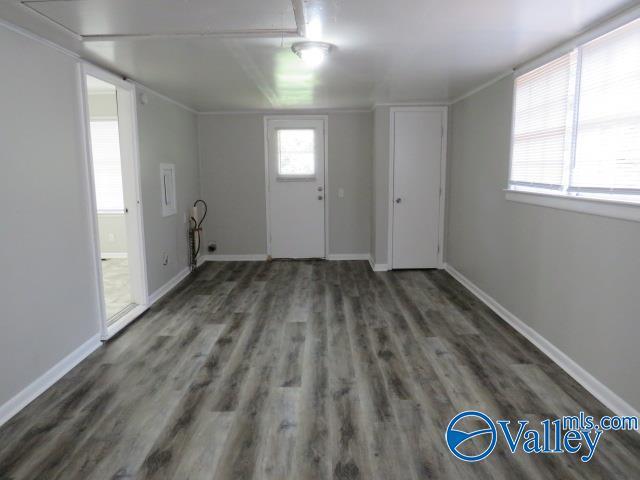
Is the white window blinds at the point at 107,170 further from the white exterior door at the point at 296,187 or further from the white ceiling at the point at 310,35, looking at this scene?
A: the white ceiling at the point at 310,35

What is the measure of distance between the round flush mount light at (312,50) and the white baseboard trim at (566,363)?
263 centimetres

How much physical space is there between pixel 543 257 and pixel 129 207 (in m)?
3.65

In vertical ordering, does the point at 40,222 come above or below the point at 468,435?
above

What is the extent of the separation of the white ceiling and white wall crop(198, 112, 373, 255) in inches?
75.9

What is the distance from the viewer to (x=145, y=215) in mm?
4379

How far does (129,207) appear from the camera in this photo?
4.19m

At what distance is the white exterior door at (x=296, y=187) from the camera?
6.34 m

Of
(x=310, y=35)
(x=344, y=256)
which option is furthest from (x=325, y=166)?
(x=310, y=35)

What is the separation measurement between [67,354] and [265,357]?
1366 millimetres

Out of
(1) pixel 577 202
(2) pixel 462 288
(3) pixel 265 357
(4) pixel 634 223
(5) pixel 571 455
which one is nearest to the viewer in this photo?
(5) pixel 571 455

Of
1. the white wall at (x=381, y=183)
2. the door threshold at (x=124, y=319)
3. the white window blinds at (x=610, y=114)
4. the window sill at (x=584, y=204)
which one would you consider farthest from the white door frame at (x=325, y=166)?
the white window blinds at (x=610, y=114)

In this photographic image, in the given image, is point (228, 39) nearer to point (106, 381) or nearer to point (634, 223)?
point (106, 381)

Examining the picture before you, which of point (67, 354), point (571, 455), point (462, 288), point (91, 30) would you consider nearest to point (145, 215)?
point (67, 354)

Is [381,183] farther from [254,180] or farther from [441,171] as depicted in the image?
[254,180]
